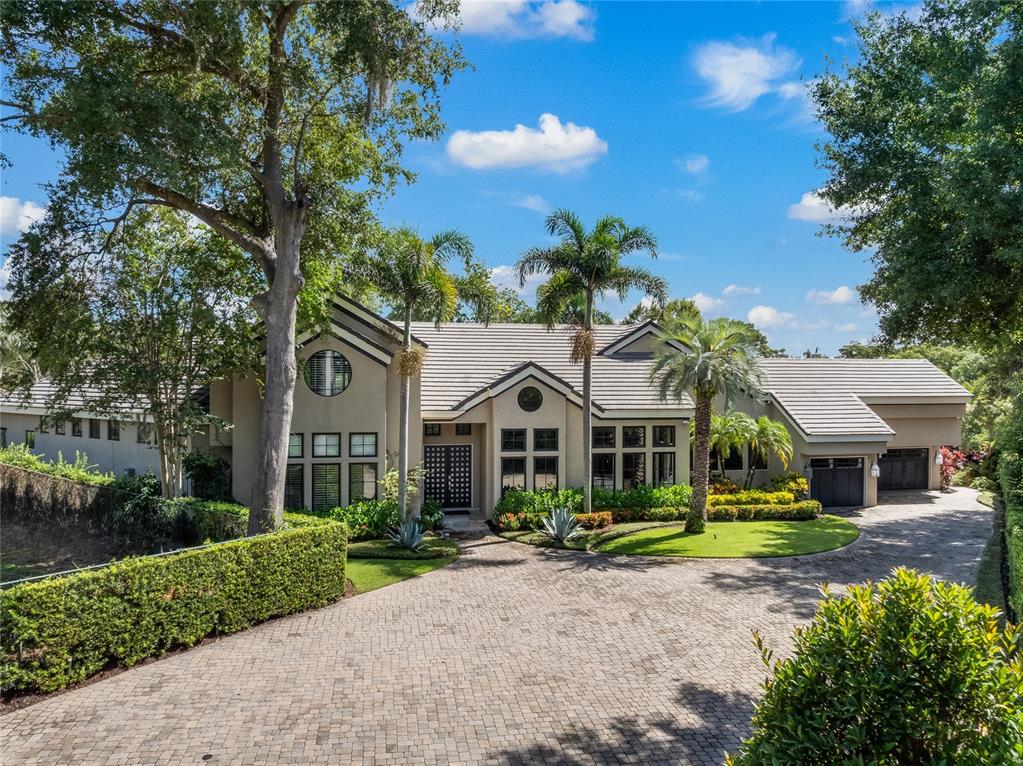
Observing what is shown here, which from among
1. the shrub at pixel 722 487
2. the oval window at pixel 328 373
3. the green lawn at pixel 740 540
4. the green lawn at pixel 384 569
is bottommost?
the green lawn at pixel 384 569

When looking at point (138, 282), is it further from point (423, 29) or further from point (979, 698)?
point (979, 698)

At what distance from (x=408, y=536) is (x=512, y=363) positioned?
9.79m

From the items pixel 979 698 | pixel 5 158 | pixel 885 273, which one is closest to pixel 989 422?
pixel 885 273

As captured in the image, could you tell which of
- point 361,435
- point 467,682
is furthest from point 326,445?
point 467,682

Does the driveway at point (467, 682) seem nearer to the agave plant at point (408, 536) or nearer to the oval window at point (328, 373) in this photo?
the agave plant at point (408, 536)

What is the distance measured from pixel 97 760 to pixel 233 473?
1221 cm

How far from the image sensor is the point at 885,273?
64.6 feet

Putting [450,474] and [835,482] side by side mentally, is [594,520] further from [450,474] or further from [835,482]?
[835,482]

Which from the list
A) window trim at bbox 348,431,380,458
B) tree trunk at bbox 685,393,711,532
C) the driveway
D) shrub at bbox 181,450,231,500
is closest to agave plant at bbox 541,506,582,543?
the driveway

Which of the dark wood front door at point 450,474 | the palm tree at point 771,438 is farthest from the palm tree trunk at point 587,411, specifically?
the palm tree at point 771,438

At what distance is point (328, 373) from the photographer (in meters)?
20.3

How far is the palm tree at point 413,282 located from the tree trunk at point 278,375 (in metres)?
2.65

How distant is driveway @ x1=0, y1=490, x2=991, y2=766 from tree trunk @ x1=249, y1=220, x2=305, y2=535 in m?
3.45

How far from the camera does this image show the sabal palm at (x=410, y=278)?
709 inches
